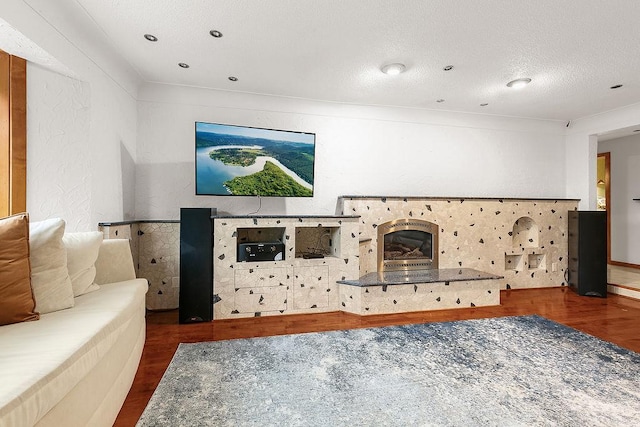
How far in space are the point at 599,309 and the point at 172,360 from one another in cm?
451

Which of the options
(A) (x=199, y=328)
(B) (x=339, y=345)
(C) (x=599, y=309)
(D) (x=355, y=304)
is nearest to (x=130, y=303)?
(A) (x=199, y=328)

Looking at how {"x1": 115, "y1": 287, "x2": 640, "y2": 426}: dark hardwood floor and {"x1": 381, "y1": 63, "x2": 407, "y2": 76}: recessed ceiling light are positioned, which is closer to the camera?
{"x1": 115, "y1": 287, "x2": 640, "y2": 426}: dark hardwood floor

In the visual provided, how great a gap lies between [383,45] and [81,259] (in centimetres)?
274

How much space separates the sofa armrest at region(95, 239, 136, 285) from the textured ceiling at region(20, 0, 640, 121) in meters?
1.69

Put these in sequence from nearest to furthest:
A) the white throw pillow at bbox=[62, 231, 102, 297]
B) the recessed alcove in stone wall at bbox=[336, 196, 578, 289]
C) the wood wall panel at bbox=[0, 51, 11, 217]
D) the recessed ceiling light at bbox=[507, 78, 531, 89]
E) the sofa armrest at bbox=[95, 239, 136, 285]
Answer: the white throw pillow at bbox=[62, 231, 102, 297]
the wood wall panel at bbox=[0, 51, 11, 217]
the sofa armrest at bbox=[95, 239, 136, 285]
the recessed ceiling light at bbox=[507, 78, 531, 89]
the recessed alcove in stone wall at bbox=[336, 196, 578, 289]

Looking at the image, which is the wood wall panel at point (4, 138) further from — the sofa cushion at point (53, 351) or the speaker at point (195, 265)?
the speaker at point (195, 265)

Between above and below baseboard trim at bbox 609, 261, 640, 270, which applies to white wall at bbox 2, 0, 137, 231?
above

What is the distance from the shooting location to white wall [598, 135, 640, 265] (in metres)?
5.28

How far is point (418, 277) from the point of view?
11.7 ft

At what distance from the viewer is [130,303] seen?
1.81 metres

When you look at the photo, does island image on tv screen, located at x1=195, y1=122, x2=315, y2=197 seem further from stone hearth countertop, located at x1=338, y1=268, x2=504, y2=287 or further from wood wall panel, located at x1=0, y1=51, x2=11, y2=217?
wood wall panel, located at x1=0, y1=51, x2=11, y2=217

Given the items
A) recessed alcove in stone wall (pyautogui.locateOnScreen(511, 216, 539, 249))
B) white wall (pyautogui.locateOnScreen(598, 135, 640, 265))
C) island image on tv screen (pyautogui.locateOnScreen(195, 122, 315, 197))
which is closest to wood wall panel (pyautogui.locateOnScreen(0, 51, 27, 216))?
island image on tv screen (pyautogui.locateOnScreen(195, 122, 315, 197))

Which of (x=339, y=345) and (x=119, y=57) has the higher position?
(x=119, y=57)

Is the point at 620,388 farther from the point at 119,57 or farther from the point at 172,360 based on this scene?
the point at 119,57
